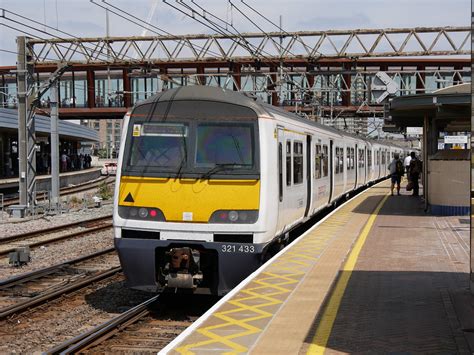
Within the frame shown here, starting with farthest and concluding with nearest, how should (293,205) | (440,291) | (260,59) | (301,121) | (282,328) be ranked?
(260,59)
(301,121)
(293,205)
(440,291)
(282,328)

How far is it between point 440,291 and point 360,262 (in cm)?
227

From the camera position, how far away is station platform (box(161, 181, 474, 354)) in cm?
606

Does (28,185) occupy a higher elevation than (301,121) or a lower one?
lower

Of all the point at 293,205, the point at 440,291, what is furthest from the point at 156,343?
the point at 293,205

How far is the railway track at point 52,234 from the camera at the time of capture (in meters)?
15.9

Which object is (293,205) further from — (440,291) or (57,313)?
(57,313)

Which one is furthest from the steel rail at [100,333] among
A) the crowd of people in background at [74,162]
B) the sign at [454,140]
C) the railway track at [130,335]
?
the crowd of people in background at [74,162]

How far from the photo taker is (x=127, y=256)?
8.85 meters

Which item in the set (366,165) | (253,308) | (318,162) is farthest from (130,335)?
(366,165)

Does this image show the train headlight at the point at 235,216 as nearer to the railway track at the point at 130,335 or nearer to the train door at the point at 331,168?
the railway track at the point at 130,335

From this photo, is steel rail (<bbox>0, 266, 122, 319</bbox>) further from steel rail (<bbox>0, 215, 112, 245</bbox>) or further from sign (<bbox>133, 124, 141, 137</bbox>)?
steel rail (<bbox>0, 215, 112, 245</bbox>)

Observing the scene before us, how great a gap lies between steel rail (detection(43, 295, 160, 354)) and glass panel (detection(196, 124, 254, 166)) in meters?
2.15

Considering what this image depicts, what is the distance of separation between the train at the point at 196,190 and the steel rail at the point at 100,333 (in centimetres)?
37

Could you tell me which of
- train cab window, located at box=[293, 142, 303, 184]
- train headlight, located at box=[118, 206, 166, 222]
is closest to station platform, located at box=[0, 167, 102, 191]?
train cab window, located at box=[293, 142, 303, 184]
